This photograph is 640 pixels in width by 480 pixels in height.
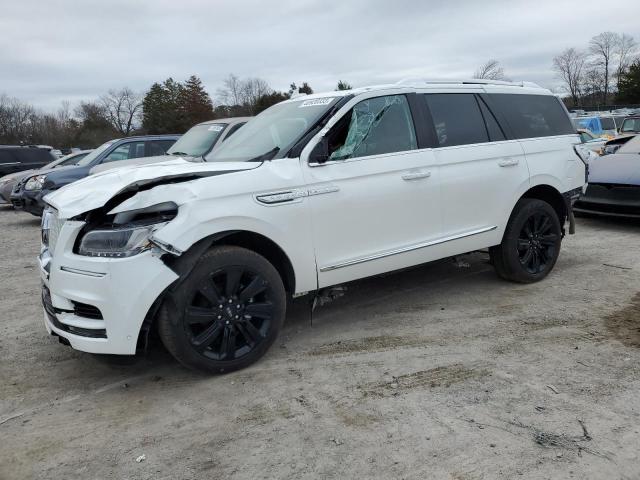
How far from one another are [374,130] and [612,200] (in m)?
5.47

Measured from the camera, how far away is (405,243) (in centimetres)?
442

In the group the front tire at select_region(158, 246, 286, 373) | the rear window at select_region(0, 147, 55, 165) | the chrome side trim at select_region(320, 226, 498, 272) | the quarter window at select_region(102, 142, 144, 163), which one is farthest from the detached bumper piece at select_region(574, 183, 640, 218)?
the rear window at select_region(0, 147, 55, 165)

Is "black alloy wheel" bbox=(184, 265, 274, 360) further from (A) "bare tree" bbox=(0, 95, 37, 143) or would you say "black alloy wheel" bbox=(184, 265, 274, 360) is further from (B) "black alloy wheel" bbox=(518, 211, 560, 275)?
(A) "bare tree" bbox=(0, 95, 37, 143)

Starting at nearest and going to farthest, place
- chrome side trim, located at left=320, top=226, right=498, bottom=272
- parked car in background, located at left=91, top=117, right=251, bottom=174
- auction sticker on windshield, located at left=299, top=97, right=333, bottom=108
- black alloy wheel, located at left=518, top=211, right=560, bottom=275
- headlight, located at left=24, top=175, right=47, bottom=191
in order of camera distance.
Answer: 1. chrome side trim, located at left=320, top=226, right=498, bottom=272
2. auction sticker on windshield, located at left=299, top=97, right=333, bottom=108
3. black alloy wheel, located at left=518, top=211, right=560, bottom=275
4. parked car in background, located at left=91, top=117, right=251, bottom=174
5. headlight, located at left=24, top=175, right=47, bottom=191

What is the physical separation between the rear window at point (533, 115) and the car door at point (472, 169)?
221mm

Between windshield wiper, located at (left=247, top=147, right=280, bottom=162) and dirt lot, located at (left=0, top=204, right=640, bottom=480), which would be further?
windshield wiper, located at (left=247, top=147, right=280, bottom=162)

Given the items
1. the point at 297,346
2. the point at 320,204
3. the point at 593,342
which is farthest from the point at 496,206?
the point at 297,346

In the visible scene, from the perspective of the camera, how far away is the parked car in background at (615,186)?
25.6 ft

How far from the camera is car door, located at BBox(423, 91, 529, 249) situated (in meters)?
4.69

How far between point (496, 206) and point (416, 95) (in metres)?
1.31

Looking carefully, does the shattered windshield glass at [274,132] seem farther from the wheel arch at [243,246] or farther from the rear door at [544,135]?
the rear door at [544,135]

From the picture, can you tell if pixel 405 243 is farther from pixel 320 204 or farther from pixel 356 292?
pixel 356 292

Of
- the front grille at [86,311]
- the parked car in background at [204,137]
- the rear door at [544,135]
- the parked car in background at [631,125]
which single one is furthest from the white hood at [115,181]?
the parked car in background at [631,125]

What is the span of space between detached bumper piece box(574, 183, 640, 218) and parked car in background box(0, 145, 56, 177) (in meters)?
15.6
